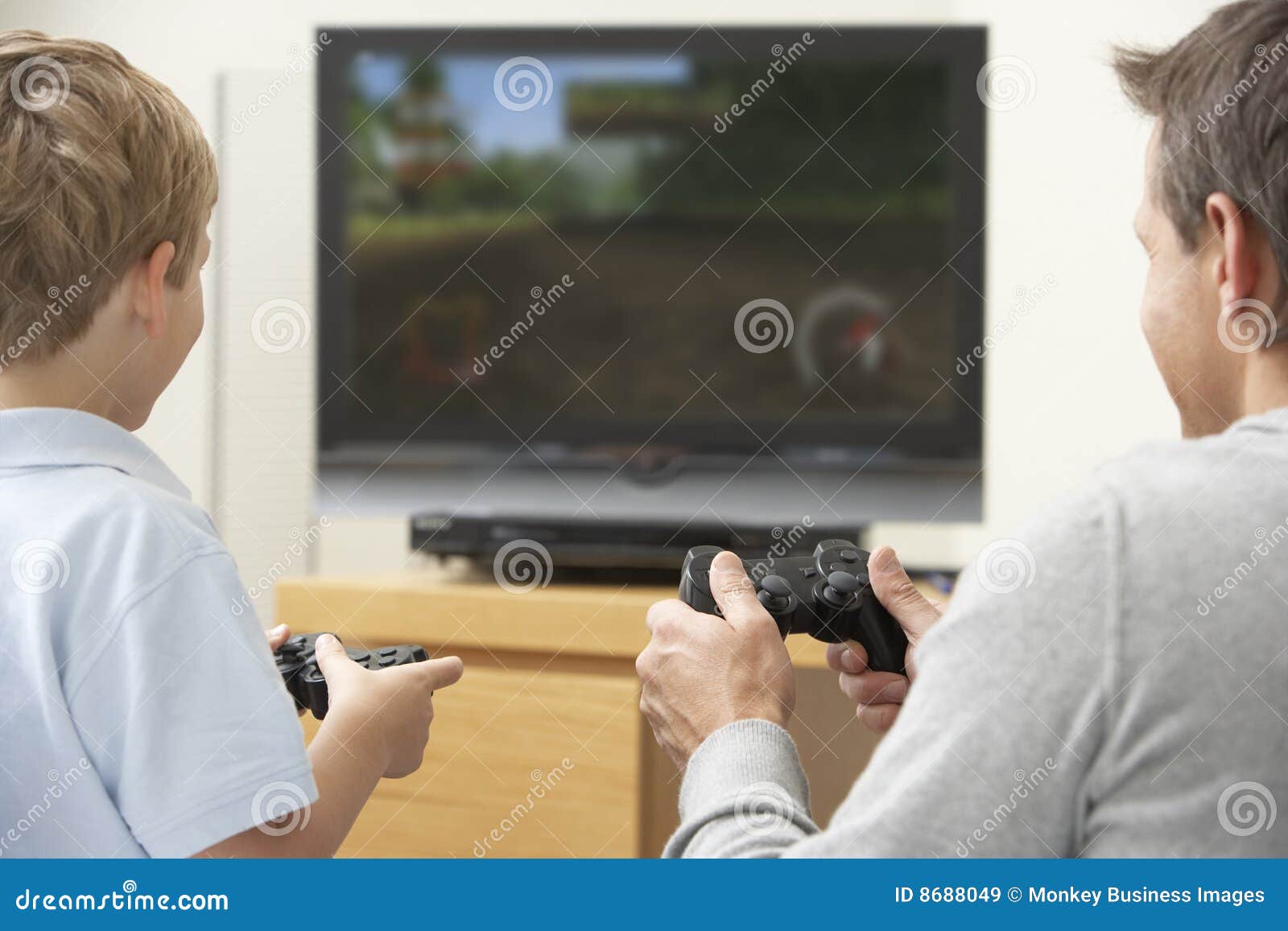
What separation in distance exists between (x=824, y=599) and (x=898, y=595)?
0.06 meters

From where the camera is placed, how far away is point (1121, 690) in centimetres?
52

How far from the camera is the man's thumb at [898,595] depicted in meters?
0.88

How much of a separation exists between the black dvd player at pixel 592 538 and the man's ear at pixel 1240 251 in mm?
1254

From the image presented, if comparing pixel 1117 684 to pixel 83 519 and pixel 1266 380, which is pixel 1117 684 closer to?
pixel 1266 380

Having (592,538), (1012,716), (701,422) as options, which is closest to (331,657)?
(1012,716)

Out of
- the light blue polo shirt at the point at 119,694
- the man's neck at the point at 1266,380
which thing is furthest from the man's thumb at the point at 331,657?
the man's neck at the point at 1266,380

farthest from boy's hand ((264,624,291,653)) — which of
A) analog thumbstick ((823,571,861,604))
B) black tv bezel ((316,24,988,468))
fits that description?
black tv bezel ((316,24,988,468))

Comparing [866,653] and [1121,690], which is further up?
[1121,690]

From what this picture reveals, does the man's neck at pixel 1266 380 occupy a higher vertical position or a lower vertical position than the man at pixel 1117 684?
higher

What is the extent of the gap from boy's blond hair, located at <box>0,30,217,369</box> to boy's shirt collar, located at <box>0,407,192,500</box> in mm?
67

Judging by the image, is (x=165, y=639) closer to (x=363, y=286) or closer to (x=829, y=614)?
(x=829, y=614)

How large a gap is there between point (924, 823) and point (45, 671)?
0.49 m

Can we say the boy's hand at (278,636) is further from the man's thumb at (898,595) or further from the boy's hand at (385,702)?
the man's thumb at (898,595)

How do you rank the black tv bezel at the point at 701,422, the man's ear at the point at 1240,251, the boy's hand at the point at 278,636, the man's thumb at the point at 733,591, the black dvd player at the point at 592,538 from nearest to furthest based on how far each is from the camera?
the man's ear at the point at 1240,251 < the man's thumb at the point at 733,591 < the boy's hand at the point at 278,636 < the black dvd player at the point at 592,538 < the black tv bezel at the point at 701,422
